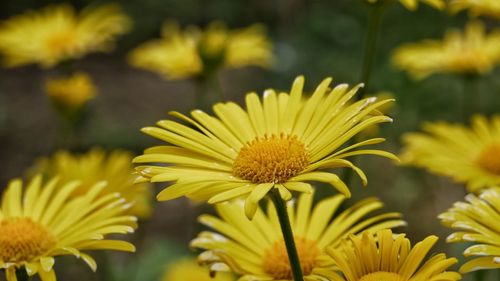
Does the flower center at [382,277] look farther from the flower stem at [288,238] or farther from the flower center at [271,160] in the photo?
the flower center at [271,160]

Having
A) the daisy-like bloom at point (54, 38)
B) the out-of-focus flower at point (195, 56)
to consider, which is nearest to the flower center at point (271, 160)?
the out-of-focus flower at point (195, 56)

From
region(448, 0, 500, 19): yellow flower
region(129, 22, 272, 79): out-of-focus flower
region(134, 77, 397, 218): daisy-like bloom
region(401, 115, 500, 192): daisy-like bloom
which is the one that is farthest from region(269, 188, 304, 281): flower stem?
region(129, 22, 272, 79): out-of-focus flower

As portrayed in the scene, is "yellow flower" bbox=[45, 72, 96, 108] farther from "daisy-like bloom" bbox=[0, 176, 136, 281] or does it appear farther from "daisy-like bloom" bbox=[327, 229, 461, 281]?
"daisy-like bloom" bbox=[327, 229, 461, 281]

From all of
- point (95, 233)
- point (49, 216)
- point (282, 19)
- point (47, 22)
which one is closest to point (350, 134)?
point (95, 233)

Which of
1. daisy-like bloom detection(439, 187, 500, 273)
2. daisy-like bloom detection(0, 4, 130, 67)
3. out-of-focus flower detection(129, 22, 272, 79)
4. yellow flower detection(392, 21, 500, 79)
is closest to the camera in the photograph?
daisy-like bloom detection(439, 187, 500, 273)

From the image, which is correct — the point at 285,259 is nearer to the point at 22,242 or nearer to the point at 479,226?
the point at 479,226

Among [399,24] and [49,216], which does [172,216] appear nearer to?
[399,24]
